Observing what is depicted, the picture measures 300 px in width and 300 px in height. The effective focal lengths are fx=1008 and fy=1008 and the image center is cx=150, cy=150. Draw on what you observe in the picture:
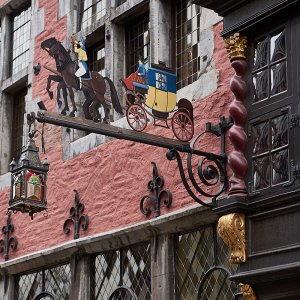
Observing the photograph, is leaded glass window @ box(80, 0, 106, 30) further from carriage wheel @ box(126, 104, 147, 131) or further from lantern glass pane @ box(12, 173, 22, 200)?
carriage wheel @ box(126, 104, 147, 131)

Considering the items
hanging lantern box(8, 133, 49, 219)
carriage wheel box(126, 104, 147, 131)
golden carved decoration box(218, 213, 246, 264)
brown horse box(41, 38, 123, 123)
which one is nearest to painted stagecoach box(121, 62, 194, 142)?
carriage wheel box(126, 104, 147, 131)

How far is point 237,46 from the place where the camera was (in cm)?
954

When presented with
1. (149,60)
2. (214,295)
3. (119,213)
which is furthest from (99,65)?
(214,295)

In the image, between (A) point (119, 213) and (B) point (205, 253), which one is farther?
(A) point (119, 213)

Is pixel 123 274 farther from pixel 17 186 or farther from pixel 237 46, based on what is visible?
pixel 237 46

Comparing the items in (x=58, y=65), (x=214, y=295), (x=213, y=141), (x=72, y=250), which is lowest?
(x=214, y=295)

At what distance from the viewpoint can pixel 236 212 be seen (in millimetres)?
9055

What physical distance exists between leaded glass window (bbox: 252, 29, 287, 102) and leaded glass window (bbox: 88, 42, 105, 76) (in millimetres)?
3719

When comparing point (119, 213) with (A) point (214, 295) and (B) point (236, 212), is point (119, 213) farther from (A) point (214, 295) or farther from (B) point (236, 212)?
(B) point (236, 212)

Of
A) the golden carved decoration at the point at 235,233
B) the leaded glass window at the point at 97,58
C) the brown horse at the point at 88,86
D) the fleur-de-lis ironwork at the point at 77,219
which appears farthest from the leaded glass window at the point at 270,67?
the leaded glass window at the point at 97,58

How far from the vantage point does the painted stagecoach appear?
391 inches

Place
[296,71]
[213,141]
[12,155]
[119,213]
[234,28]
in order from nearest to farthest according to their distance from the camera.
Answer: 1. [296,71]
2. [234,28]
3. [213,141]
4. [119,213]
5. [12,155]

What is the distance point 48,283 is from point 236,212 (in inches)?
183

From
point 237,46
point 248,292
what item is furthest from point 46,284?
point 237,46
